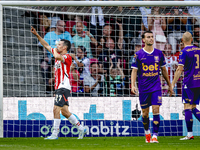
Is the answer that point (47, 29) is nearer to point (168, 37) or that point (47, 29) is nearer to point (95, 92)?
point (95, 92)

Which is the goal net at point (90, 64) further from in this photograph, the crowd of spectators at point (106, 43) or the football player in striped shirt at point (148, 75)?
the football player in striped shirt at point (148, 75)

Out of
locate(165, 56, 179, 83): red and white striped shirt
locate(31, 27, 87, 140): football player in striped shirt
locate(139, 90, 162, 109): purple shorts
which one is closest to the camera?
locate(139, 90, 162, 109): purple shorts

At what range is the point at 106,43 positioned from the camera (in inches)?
340

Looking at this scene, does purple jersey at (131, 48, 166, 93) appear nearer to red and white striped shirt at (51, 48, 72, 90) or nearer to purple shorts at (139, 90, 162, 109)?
purple shorts at (139, 90, 162, 109)

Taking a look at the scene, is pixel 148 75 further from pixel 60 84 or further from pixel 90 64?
pixel 90 64

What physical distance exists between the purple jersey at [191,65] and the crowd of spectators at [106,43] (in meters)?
2.05

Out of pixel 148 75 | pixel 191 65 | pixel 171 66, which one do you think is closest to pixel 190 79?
pixel 191 65

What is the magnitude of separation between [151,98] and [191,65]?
117 cm

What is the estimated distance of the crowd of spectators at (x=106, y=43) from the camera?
27.8 feet

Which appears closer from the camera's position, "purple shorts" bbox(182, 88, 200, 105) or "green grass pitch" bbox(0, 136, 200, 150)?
"green grass pitch" bbox(0, 136, 200, 150)

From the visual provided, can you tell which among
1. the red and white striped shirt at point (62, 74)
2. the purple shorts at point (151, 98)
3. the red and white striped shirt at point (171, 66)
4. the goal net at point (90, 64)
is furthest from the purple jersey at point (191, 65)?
the red and white striped shirt at point (171, 66)

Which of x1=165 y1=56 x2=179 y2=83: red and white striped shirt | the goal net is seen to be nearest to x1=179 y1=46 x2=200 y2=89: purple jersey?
the goal net

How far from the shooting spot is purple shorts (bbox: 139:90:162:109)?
5.63m

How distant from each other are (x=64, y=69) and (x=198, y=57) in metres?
2.34
